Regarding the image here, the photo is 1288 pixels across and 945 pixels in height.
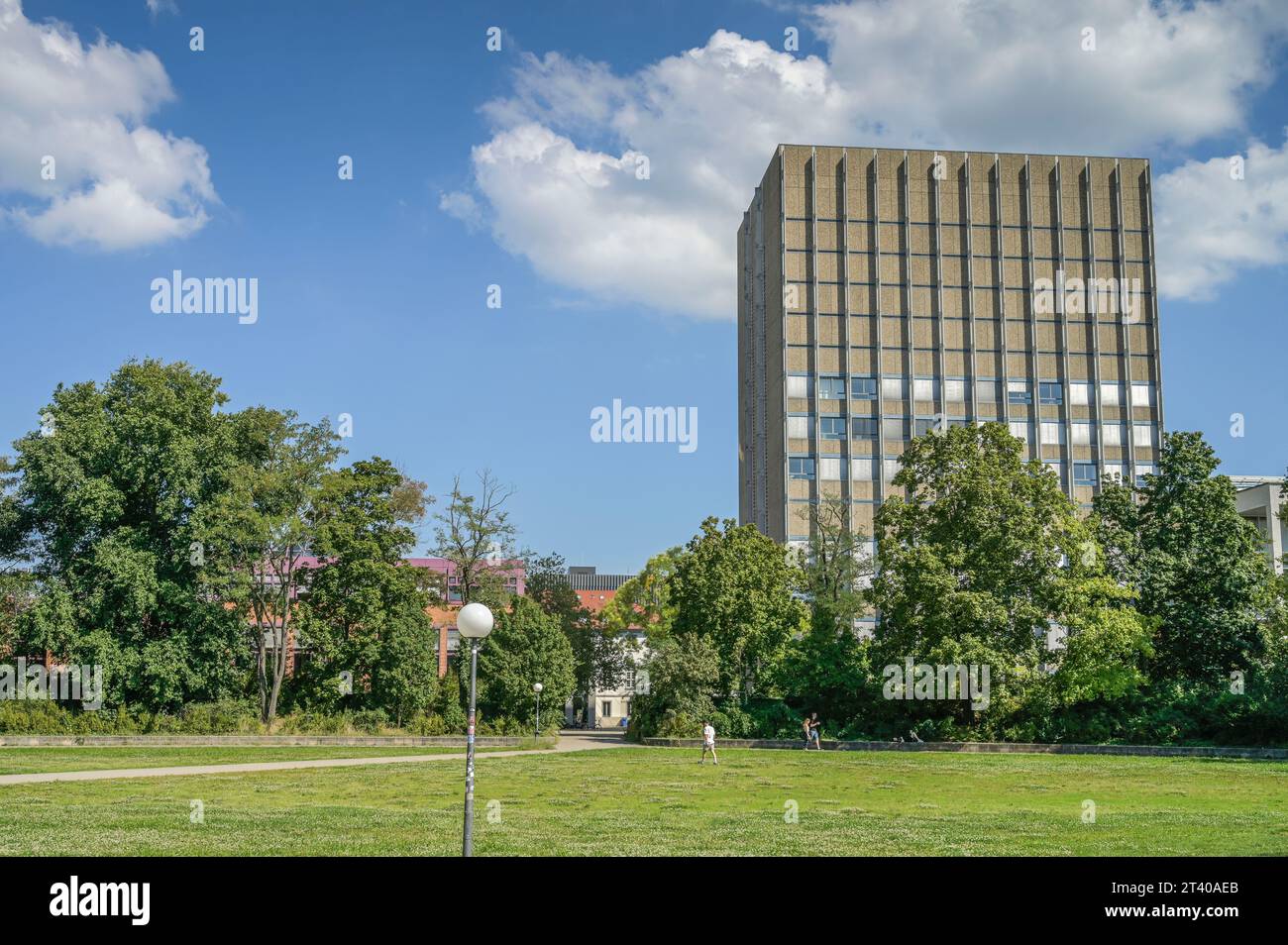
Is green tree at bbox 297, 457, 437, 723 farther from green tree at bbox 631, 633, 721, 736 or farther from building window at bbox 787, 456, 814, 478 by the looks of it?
building window at bbox 787, 456, 814, 478

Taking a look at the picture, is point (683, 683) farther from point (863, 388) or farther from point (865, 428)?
point (863, 388)

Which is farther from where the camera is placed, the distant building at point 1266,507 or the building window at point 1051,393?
the building window at point 1051,393

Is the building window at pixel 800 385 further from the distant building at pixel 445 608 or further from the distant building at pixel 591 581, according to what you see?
the distant building at pixel 591 581

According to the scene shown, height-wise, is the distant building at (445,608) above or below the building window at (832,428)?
below

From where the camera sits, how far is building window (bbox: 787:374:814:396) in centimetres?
9231

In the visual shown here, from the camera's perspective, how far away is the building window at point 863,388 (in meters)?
92.8

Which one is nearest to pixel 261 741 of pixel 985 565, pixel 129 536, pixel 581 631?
pixel 129 536

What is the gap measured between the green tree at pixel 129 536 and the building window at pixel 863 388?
182 feet

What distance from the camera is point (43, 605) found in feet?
151

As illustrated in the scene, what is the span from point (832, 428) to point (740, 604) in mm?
44193

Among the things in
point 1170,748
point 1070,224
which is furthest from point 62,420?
point 1070,224

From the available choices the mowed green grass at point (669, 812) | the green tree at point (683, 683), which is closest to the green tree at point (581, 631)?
the green tree at point (683, 683)

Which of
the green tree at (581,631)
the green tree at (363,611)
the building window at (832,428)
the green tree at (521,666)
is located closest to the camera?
the green tree at (363,611)
